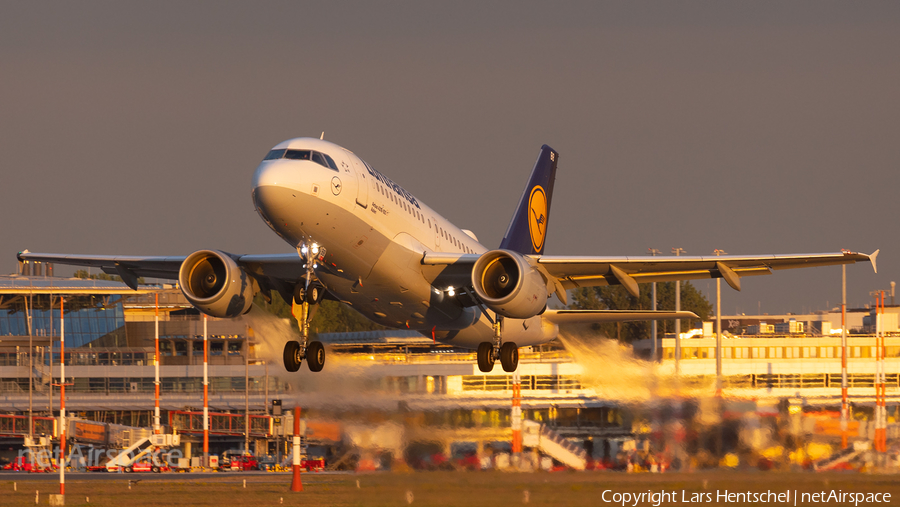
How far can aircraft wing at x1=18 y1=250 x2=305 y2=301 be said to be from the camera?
96.4 feet

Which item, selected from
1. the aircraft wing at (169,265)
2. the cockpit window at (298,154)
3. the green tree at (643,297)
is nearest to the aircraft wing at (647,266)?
the aircraft wing at (169,265)

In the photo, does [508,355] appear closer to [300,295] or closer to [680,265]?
[680,265]

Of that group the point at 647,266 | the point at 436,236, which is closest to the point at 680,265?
the point at 647,266

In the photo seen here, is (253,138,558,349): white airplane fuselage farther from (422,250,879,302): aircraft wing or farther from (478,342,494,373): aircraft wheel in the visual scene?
(422,250,879,302): aircraft wing

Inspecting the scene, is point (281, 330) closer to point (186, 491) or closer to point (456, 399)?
point (456, 399)

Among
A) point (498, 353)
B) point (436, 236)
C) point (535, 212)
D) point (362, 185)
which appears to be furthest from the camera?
point (535, 212)

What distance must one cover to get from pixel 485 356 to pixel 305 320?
5982 millimetres

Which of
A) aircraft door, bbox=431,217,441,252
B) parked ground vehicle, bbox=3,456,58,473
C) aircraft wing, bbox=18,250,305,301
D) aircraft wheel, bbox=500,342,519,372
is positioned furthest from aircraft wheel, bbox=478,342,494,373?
parked ground vehicle, bbox=3,456,58,473

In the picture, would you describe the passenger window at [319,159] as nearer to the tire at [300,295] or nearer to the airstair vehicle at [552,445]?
the tire at [300,295]

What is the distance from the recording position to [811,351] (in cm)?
6097

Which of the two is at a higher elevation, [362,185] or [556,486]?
[362,185]

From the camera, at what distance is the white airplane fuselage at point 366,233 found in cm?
2402

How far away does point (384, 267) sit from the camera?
26.8 metres

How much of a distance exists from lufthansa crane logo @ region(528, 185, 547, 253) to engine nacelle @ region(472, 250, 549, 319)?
475 inches
